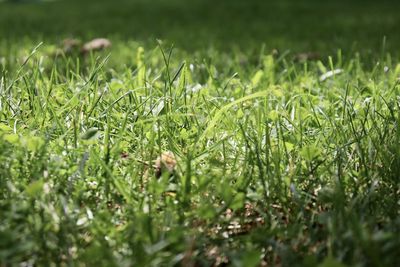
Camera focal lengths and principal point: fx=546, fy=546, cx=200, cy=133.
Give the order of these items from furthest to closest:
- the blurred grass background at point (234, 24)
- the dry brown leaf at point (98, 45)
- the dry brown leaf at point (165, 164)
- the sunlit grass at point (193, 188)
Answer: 1. the blurred grass background at point (234, 24)
2. the dry brown leaf at point (98, 45)
3. the dry brown leaf at point (165, 164)
4. the sunlit grass at point (193, 188)

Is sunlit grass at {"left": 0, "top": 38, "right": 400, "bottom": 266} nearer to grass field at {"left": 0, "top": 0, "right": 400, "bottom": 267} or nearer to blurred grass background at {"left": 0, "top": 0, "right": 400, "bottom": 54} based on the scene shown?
grass field at {"left": 0, "top": 0, "right": 400, "bottom": 267}

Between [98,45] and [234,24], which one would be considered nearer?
[98,45]

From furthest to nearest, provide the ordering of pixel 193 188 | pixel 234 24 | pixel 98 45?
pixel 234 24, pixel 98 45, pixel 193 188

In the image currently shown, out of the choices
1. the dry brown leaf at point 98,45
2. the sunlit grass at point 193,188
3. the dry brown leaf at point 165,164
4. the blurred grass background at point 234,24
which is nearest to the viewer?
the sunlit grass at point 193,188

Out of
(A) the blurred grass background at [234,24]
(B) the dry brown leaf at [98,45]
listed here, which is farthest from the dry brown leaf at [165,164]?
(B) the dry brown leaf at [98,45]

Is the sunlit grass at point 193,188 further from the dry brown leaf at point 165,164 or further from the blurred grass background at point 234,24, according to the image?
the blurred grass background at point 234,24

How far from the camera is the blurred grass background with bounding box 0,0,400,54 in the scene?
439cm

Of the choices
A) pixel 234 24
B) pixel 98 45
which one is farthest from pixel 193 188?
pixel 234 24

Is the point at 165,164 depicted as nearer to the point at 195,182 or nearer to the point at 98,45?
the point at 195,182

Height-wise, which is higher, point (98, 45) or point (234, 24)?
point (234, 24)

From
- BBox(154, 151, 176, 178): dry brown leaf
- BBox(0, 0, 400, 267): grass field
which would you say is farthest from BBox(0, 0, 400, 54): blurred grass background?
BBox(154, 151, 176, 178): dry brown leaf

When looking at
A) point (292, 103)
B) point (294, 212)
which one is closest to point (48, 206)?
point (294, 212)

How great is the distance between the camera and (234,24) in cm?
599

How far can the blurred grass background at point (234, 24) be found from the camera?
4391 millimetres
